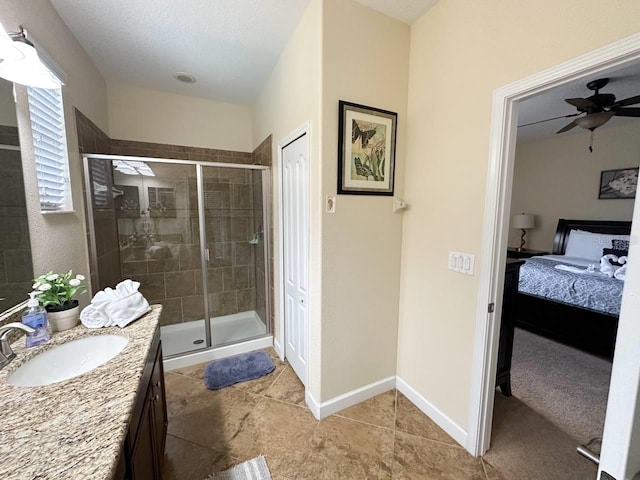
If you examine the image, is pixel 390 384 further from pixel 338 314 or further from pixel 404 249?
pixel 404 249

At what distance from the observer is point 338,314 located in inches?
72.1

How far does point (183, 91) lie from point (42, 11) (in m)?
1.36

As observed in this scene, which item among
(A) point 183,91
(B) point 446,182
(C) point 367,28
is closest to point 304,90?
(C) point 367,28

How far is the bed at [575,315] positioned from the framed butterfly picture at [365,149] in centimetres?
161

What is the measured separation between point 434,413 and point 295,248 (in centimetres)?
155

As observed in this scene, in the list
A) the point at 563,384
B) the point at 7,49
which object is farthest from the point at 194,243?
the point at 563,384

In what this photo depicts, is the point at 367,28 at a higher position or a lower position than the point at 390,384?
higher

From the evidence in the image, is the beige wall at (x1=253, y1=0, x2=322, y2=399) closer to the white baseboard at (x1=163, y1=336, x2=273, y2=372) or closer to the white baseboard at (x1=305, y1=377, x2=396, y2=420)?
the white baseboard at (x1=305, y1=377, x2=396, y2=420)

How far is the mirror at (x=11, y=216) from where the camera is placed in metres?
1.20

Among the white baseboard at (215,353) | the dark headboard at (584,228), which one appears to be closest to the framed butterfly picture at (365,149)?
the white baseboard at (215,353)

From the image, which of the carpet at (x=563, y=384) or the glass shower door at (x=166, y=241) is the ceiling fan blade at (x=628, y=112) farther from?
the glass shower door at (x=166, y=241)

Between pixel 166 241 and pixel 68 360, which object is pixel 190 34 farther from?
pixel 68 360

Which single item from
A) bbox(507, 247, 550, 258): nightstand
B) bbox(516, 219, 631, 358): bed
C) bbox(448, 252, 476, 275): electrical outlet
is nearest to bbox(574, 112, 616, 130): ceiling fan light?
bbox(516, 219, 631, 358): bed

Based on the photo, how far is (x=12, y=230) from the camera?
1.25m
